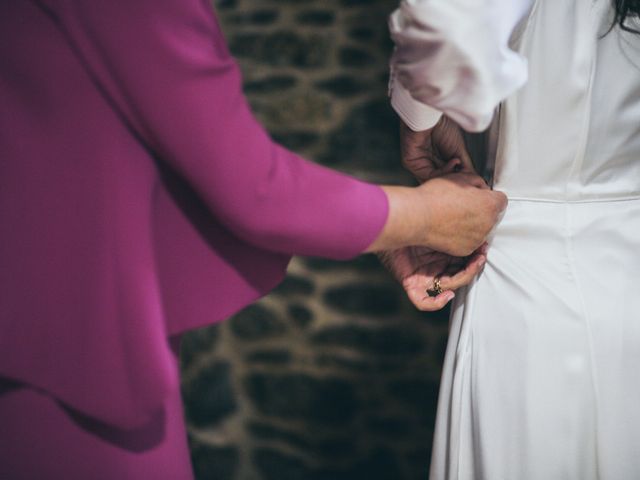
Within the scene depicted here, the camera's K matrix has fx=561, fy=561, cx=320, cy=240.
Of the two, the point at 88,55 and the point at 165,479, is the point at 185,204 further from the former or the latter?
the point at 165,479

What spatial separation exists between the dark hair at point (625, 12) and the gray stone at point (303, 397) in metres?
1.48

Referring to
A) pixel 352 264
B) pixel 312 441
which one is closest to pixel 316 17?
pixel 352 264

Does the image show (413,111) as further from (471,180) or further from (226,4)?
(226,4)

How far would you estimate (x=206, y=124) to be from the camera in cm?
55

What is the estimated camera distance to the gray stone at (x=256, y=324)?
2.01 metres

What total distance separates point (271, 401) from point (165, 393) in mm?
1497

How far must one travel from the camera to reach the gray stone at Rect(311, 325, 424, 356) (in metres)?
1.90

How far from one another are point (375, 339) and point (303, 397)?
0.35m

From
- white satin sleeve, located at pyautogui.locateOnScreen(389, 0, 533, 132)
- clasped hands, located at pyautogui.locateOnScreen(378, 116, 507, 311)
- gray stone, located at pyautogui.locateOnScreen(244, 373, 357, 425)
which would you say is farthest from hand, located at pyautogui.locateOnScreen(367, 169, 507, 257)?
gray stone, located at pyautogui.locateOnScreen(244, 373, 357, 425)

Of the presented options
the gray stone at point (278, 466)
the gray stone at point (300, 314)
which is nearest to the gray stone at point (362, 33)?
the gray stone at point (300, 314)

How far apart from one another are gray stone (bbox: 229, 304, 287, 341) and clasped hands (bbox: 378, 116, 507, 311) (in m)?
1.11

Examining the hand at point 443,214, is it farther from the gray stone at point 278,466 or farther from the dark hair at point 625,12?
the gray stone at point 278,466

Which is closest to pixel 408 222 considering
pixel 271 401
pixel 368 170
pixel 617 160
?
pixel 617 160

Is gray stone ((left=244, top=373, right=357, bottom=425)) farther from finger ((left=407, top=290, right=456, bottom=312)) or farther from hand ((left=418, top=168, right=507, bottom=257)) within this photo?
hand ((left=418, top=168, right=507, bottom=257))
